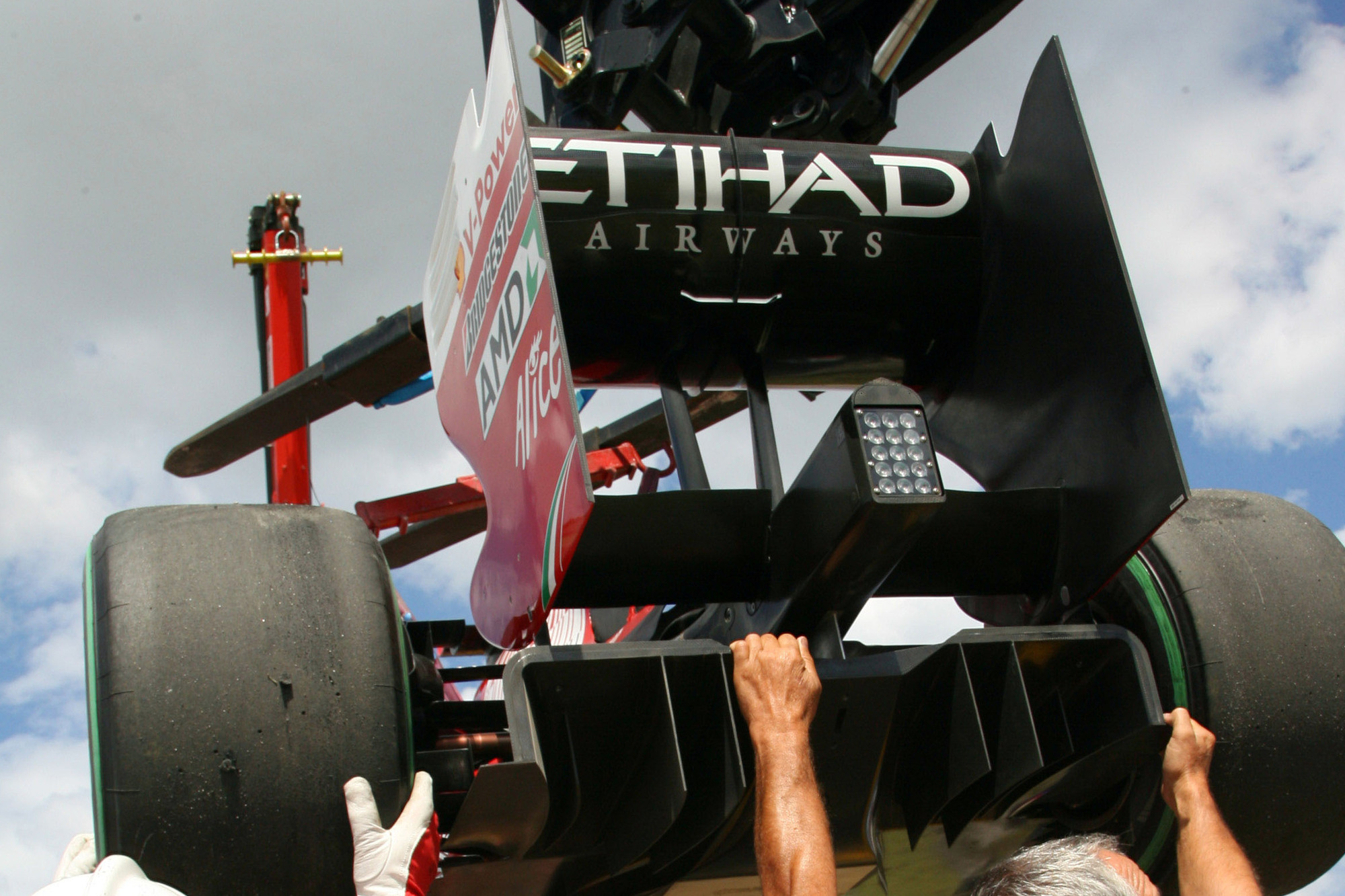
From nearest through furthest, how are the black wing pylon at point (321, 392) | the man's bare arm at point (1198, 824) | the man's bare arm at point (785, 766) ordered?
1. the man's bare arm at point (785, 766)
2. the man's bare arm at point (1198, 824)
3. the black wing pylon at point (321, 392)

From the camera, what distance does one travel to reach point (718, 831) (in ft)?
9.66

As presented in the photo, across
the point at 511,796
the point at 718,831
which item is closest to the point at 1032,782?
the point at 718,831

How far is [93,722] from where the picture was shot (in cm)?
258

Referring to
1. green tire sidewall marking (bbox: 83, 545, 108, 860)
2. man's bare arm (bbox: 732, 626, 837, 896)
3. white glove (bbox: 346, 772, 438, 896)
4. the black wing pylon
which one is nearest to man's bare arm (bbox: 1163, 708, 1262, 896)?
man's bare arm (bbox: 732, 626, 837, 896)

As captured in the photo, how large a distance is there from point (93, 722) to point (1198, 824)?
6.97 ft

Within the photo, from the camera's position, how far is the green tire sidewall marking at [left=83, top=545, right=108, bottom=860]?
253 centimetres

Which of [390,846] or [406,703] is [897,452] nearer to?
[406,703]

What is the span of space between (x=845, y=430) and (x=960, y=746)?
75cm

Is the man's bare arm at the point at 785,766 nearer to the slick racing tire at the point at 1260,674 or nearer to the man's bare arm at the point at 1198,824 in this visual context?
the man's bare arm at the point at 1198,824

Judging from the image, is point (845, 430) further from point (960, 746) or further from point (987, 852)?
point (987, 852)

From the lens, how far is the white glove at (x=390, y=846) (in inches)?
101

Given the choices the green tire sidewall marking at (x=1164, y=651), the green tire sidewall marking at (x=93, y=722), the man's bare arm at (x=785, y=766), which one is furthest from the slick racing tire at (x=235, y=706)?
the green tire sidewall marking at (x=1164, y=651)

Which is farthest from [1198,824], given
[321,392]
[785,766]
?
[321,392]

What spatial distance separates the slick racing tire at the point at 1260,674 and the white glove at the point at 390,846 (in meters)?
1.67
